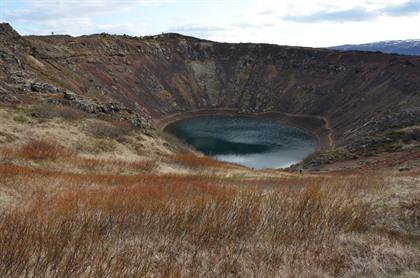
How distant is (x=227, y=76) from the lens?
136000 mm

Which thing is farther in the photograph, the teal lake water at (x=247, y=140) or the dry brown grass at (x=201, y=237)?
the teal lake water at (x=247, y=140)

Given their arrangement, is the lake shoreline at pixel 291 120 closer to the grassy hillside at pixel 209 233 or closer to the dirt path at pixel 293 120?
the dirt path at pixel 293 120

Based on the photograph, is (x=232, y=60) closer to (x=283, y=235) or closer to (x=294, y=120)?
(x=294, y=120)

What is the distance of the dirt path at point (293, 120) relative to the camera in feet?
303

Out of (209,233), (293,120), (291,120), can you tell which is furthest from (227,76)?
(209,233)

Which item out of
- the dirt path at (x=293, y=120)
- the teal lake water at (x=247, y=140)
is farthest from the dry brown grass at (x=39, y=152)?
the dirt path at (x=293, y=120)

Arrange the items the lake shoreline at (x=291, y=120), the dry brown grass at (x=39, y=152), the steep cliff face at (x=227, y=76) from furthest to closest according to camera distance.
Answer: the lake shoreline at (x=291, y=120), the steep cliff face at (x=227, y=76), the dry brown grass at (x=39, y=152)

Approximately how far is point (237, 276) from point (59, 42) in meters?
105

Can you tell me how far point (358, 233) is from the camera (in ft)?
30.9

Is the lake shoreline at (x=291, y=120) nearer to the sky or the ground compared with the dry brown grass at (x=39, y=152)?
nearer to the ground

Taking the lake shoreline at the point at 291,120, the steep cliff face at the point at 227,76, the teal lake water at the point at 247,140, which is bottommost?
the teal lake water at the point at 247,140

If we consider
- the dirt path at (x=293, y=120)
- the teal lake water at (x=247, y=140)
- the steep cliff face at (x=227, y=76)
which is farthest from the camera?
the dirt path at (x=293, y=120)

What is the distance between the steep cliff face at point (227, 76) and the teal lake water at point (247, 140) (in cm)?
752

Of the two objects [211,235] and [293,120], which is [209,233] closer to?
[211,235]
